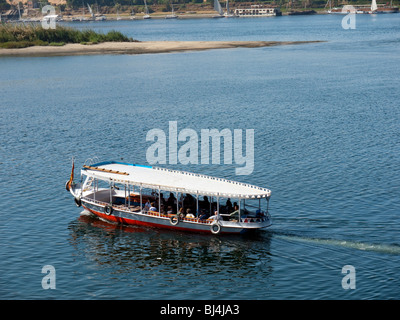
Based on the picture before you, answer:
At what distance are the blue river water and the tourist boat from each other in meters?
1.09

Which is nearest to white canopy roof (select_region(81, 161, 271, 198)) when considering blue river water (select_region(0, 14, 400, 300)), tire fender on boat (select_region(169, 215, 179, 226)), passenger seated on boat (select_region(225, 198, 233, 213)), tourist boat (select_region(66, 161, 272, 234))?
tourist boat (select_region(66, 161, 272, 234))

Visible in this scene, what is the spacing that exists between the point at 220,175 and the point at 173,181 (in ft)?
38.4

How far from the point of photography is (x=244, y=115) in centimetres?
8875

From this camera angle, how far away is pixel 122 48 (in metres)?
176

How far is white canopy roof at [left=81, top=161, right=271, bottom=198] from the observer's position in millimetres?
47469

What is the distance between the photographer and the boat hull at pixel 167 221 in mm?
46969

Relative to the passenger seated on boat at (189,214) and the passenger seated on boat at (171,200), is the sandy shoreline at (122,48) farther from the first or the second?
the passenger seated on boat at (189,214)

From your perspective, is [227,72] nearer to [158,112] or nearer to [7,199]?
[158,112]

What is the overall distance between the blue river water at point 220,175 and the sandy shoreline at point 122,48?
43.8m

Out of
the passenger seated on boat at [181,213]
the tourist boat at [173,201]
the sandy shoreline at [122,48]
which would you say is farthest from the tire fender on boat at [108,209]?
the sandy shoreline at [122,48]

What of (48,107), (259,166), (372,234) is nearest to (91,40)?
(48,107)

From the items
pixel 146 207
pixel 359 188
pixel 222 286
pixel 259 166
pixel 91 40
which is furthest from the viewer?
pixel 91 40

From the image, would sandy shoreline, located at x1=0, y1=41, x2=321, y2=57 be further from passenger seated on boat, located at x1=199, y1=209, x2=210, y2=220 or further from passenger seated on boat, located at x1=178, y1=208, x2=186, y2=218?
passenger seated on boat, located at x1=199, y1=209, x2=210, y2=220
